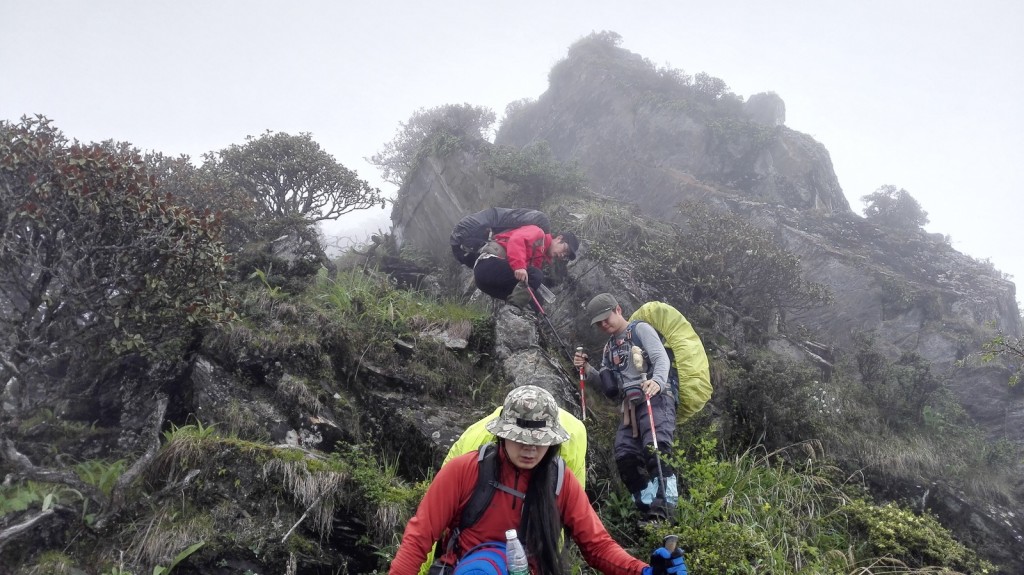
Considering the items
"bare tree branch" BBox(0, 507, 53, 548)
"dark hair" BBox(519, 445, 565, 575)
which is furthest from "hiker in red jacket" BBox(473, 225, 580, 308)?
"bare tree branch" BBox(0, 507, 53, 548)

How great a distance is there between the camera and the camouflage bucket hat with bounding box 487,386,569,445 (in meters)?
3.38

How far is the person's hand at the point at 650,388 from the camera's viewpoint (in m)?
5.27

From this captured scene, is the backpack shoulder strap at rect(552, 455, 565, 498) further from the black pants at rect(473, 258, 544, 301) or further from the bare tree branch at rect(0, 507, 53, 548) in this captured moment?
the black pants at rect(473, 258, 544, 301)

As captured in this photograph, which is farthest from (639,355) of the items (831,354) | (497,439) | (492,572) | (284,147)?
(284,147)

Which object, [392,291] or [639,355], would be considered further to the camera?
[392,291]

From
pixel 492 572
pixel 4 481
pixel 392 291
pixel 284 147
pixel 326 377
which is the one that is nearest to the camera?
pixel 492 572

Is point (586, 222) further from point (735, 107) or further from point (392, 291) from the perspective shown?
point (735, 107)

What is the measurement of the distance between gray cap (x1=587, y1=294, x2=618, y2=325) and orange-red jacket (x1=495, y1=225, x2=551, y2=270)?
184 cm

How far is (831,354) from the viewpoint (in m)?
10.1

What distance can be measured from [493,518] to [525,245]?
4.95 meters

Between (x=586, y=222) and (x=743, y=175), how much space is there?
8.67 metres

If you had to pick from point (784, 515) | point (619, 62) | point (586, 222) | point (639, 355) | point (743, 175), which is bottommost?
point (784, 515)

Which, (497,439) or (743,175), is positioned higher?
(743,175)

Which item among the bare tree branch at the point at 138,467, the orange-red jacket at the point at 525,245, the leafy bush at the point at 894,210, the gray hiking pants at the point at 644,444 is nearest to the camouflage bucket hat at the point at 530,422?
the gray hiking pants at the point at 644,444
